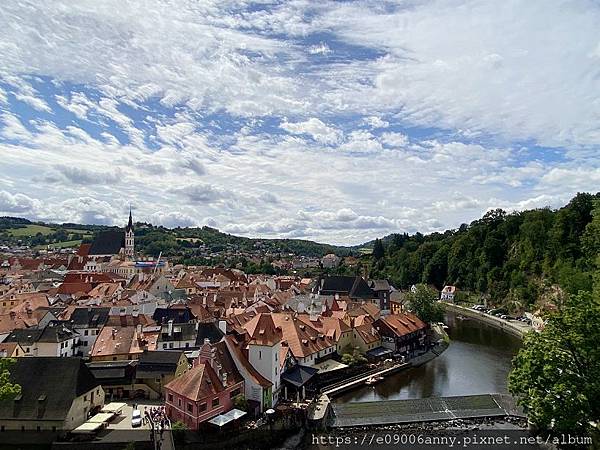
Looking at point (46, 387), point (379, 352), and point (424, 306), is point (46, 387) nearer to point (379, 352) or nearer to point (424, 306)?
point (379, 352)

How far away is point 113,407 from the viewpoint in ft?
82.0

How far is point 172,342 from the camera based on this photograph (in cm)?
3391

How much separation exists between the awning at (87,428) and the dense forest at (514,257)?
36.4 m

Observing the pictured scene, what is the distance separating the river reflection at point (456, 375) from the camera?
30.9m

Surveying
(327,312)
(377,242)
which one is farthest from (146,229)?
(327,312)

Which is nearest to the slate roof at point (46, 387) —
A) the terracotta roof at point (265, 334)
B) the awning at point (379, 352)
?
the terracotta roof at point (265, 334)

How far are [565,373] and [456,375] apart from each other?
1777 cm

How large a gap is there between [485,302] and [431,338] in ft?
112

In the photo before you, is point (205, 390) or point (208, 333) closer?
point (205, 390)

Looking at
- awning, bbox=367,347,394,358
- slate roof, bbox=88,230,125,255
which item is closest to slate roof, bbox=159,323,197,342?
awning, bbox=367,347,394,358

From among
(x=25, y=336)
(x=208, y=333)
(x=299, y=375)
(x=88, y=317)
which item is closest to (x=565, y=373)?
(x=299, y=375)

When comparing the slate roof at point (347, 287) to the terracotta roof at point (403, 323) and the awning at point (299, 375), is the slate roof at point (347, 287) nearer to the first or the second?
the terracotta roof at point (403, 323)

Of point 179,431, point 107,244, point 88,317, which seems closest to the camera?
point 179,431

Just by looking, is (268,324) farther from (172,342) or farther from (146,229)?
(146,229)
